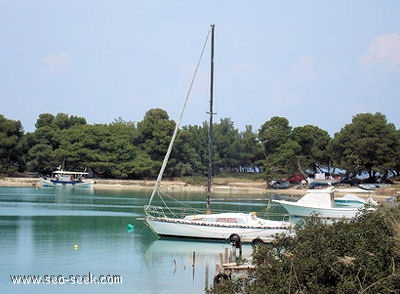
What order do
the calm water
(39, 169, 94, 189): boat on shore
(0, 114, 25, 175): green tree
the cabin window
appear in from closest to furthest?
the calm water
the cabin window
(39, 169, 94, 189): boat on shore
(0, 114, 25, 175): green tree

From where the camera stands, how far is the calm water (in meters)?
23.6

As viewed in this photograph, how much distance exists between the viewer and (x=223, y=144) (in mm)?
98000

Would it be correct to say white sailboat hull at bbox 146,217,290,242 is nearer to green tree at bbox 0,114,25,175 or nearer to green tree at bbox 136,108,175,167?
green tree at bbox 136,108,175,167

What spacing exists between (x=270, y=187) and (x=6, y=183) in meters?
36.4

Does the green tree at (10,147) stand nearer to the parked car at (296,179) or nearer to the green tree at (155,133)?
the green tree at (155,133)

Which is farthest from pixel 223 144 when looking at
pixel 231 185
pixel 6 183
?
pixel 6 183

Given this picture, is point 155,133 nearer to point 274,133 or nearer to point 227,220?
point 274,133

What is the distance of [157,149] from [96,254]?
64023 millimetres

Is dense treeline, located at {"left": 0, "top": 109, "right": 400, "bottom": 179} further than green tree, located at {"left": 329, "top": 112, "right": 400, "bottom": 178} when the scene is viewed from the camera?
Yes

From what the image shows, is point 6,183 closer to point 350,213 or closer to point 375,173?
point 375,173

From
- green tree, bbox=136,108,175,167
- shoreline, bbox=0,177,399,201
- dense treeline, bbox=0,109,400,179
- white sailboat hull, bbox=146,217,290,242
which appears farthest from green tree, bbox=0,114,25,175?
white sailboat hull, bbox=146,217,290,242

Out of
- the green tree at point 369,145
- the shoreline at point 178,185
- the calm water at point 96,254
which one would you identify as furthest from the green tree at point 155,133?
the calm water at point 96,254

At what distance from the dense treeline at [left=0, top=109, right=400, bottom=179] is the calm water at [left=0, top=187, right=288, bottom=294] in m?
43.4

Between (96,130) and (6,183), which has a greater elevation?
(96,130)
